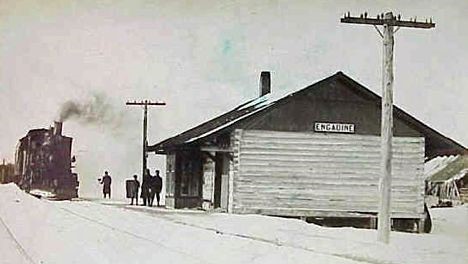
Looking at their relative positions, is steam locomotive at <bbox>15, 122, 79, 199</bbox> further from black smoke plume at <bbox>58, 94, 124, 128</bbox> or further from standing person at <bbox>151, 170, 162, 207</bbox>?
standing person at <bbox>151, 170, 162, 207</bbox>

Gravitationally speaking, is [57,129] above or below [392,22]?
below

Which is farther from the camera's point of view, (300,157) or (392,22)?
(392,22)

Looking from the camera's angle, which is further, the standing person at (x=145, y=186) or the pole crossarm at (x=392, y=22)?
the pole crossarm at (x=392, y=22)

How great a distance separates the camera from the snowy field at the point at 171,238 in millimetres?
2652

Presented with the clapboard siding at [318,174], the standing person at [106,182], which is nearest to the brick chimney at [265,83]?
the clapboard siding at [318,174]

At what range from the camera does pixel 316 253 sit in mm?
2732

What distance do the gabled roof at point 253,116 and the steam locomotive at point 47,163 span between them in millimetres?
273

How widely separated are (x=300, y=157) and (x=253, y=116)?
0.67ft

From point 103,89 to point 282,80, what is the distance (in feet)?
1.93

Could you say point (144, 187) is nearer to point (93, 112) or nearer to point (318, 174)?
point (93, 112)

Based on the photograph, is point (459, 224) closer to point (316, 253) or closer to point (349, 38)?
point (316, 253)

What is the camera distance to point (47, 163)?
2709 mm

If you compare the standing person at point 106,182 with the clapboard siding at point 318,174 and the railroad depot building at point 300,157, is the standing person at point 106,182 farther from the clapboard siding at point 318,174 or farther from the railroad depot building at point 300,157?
the clapboard siding at point 318,174

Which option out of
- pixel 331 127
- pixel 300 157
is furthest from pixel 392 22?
pixel 300 157
